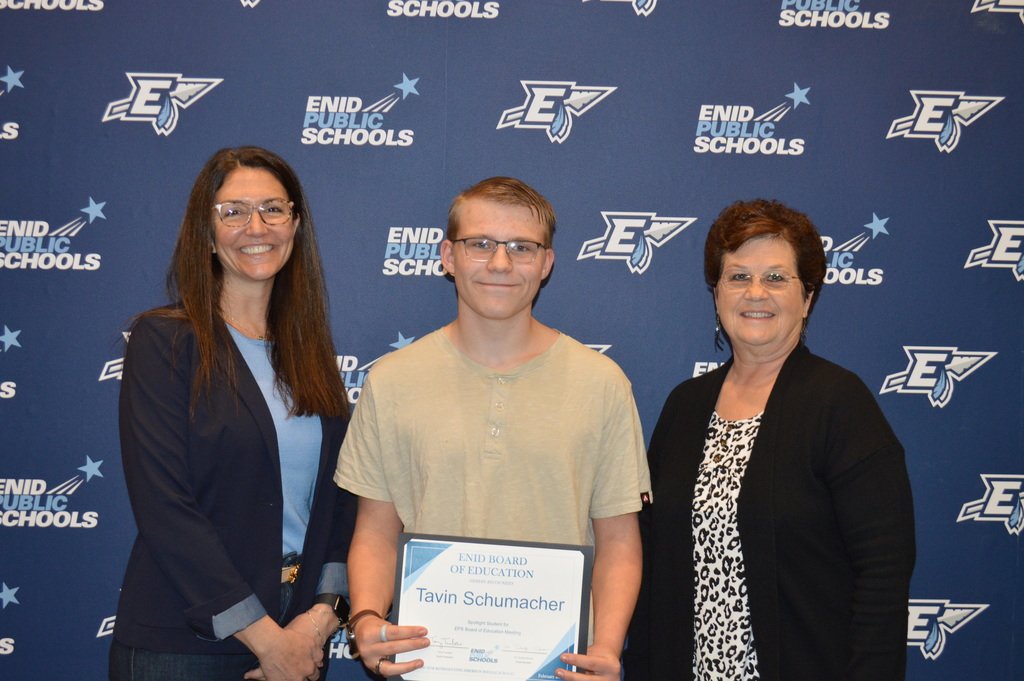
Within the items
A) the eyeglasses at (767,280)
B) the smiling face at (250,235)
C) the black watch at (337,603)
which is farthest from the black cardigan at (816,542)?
the smiling face at (250,235)

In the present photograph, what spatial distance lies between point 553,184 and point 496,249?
1.07m

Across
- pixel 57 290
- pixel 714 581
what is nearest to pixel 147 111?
pixel 57 290

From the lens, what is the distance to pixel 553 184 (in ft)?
10.8

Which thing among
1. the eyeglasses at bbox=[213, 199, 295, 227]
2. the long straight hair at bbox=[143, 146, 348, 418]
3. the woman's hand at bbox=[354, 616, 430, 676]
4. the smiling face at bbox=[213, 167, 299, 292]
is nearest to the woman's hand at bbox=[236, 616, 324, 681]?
the woman's hand at bbox=[354, 616, 430, 676]

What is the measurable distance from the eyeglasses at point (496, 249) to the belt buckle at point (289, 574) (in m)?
1.00

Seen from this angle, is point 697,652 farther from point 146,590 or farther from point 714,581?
point 146,590

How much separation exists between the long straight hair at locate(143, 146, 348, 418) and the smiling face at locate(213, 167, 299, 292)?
2cm

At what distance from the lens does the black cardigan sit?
2.21 m

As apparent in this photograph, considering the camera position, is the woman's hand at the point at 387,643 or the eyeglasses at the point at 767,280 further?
the eyeglasses at the point at 767,280

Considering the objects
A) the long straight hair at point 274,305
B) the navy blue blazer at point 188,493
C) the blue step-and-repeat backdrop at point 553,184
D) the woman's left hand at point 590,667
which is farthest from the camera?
the blue step-and-repeat backdrop at point 553,184

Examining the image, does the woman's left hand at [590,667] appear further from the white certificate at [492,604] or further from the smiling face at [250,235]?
the smiling face at [250,235]

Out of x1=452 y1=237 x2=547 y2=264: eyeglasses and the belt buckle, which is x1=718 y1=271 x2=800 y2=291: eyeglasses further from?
the belt buckle

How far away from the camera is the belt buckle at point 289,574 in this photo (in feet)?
7.90

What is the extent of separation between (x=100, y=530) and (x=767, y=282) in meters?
2.61
